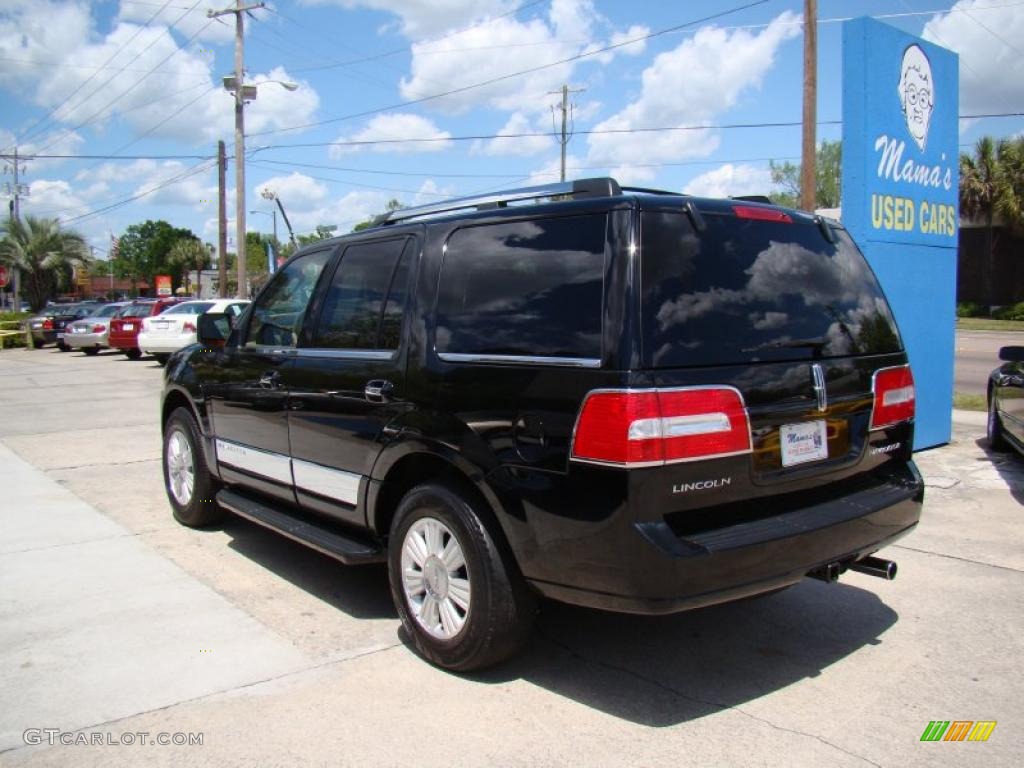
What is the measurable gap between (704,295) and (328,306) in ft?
7.31

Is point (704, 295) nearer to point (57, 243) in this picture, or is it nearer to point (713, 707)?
point (713, 707)

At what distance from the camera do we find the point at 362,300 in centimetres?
445

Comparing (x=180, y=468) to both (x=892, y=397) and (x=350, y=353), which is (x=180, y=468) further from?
(x=892, y=397)

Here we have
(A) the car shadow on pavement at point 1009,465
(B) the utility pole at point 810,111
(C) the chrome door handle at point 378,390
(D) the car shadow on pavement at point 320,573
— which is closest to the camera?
(C) the chrome door handle at point 378,390

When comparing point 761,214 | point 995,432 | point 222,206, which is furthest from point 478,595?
point 222,206

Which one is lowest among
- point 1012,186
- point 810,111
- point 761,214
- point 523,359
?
point 523,359

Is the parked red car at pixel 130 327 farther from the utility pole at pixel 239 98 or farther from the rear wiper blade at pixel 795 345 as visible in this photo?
the rear wiper blade at pixel 795 345

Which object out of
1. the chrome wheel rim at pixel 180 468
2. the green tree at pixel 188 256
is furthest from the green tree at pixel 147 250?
the chrome wheel rim at pixel 180 468

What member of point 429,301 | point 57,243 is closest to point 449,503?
point 429,301

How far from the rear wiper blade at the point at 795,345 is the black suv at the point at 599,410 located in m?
0.01

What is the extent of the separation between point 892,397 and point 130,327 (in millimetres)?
23121

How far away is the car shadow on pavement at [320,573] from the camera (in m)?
4.70

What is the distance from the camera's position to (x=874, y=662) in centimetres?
388

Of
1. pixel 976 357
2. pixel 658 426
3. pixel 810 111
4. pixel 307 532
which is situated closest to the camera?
pixel 658 426
